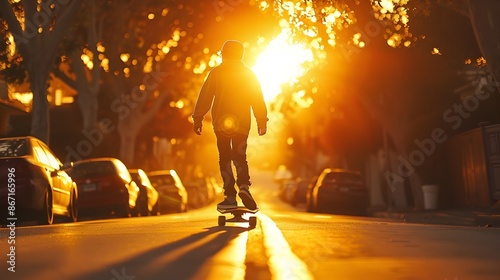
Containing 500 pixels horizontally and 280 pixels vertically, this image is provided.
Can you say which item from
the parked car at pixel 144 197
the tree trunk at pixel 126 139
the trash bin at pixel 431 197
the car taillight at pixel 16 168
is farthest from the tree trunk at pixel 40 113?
the tree trunk at pixel 126 139

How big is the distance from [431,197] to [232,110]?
21.2 meters

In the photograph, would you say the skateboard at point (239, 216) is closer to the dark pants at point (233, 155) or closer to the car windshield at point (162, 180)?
the dark pants at point (233, 155)

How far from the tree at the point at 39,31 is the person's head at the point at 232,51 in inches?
483

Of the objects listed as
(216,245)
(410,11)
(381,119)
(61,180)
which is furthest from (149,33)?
(216,245)

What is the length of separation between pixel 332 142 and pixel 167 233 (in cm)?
4062

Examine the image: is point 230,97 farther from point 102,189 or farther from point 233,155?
point 102,189

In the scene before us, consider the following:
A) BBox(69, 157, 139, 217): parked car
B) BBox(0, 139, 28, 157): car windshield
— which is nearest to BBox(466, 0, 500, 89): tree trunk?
BBox(0, 139, 28, 157): car windshield

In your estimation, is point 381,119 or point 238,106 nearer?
point 238,106

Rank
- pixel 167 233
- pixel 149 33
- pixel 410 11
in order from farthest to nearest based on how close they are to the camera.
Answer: pixel 149 33 < pixel 410 11 < pixel 167 233

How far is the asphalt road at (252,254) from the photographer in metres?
5.70

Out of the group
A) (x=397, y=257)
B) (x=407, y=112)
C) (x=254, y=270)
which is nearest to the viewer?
(x=254, y=270)

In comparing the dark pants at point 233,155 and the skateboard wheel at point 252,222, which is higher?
the dark pants at point 233,155

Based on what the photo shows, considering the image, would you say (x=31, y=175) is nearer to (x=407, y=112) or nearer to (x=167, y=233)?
(x=167, y=233)

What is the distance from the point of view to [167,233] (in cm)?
895
